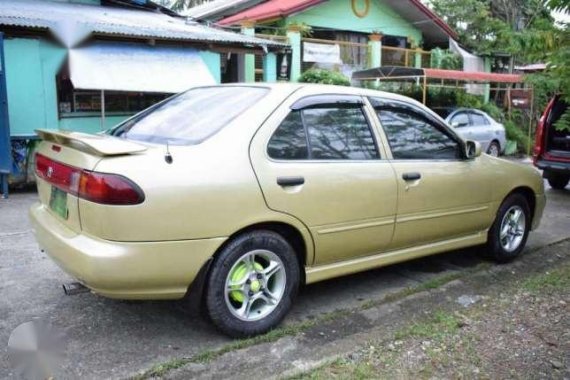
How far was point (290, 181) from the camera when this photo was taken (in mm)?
3727

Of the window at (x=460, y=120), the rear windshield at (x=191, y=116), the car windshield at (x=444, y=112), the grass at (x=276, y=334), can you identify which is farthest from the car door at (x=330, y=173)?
the car windshield at (x=444, y=112)

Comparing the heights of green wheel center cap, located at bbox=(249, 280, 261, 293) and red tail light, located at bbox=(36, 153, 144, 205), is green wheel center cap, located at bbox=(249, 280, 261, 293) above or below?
below

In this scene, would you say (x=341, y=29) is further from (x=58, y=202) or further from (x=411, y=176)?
(x=58, y=202)

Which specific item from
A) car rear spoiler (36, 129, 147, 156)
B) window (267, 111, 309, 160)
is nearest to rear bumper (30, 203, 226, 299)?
car rear spoiler (36, 129, 147, 156)

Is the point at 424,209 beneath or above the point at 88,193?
beneath

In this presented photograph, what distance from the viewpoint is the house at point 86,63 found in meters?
9.54

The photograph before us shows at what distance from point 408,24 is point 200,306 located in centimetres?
1929

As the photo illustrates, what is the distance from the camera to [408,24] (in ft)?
68.8

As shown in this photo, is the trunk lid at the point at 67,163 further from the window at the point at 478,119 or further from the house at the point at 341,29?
the window at the point at 478,119

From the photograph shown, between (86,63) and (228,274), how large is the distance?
781 cm

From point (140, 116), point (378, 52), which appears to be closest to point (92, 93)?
point (140, 116)

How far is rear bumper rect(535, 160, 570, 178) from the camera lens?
938 centimetres

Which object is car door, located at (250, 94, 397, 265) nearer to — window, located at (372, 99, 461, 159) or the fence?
window, located at (372, 99, 461, 159)

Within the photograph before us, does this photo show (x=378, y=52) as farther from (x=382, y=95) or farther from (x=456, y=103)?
(x=382, y=95)
